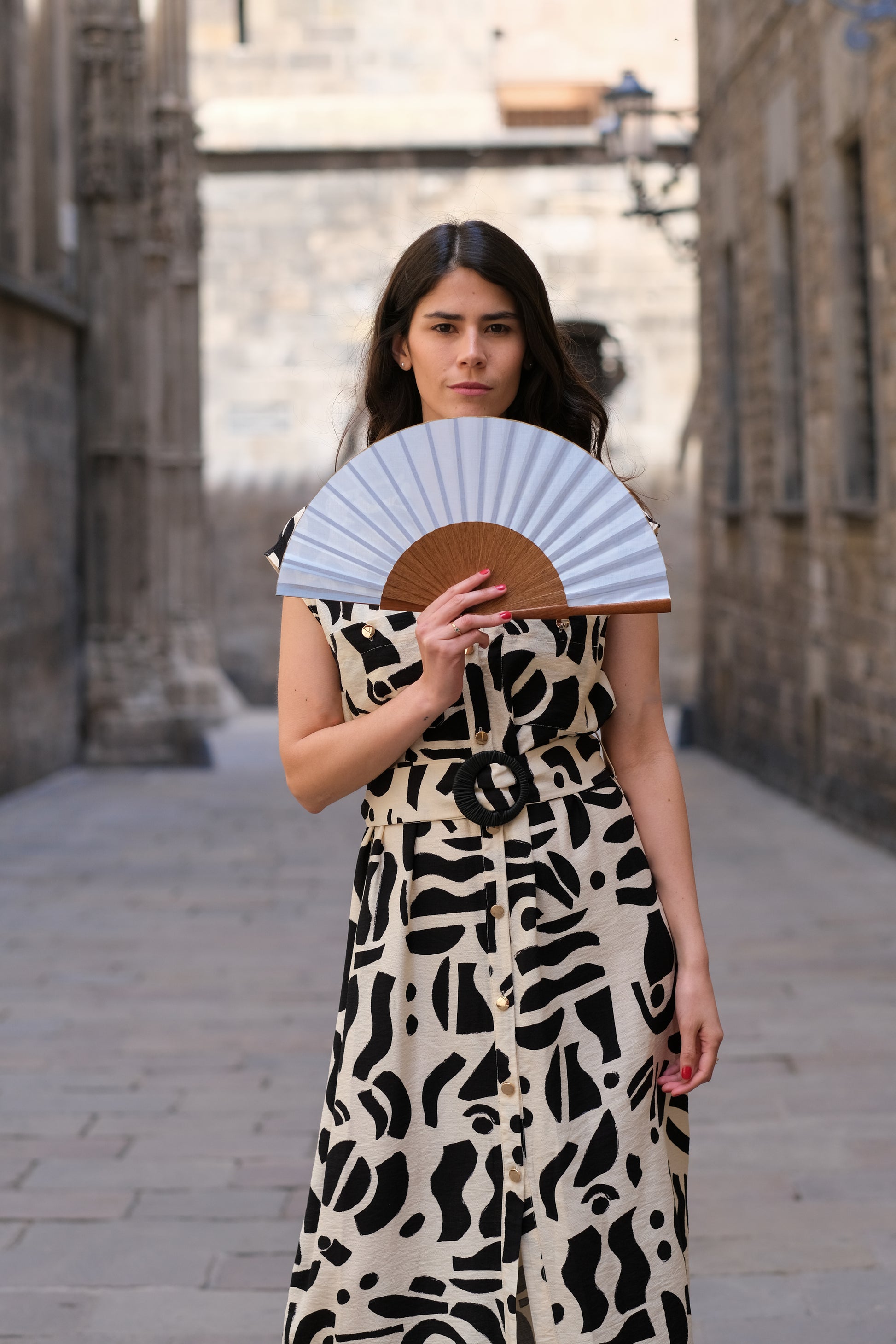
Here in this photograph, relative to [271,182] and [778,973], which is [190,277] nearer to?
[271,182]

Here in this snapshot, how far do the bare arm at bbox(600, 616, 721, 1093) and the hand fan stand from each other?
0.63 ft

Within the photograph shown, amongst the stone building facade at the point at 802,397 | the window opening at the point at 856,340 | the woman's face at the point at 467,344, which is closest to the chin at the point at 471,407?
the woman's face at the point at 467,344

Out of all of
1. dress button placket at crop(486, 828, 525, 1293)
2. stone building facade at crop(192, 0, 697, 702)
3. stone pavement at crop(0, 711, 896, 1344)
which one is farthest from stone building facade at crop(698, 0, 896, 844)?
stone building facade at crop(192, 0, 697, 702)

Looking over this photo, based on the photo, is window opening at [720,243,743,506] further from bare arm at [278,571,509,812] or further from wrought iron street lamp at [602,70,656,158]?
bare arm at [278,571,509,812]

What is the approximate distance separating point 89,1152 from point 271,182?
61.5 feet

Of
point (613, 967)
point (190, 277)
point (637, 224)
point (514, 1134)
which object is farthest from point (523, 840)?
point (637, 224)

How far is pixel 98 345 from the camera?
13836 mm

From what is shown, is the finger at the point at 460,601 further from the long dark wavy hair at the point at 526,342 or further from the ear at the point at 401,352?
the ear at the point at 401,352

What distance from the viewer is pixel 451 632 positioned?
6.13 feet

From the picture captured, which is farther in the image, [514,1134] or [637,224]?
[637,224]

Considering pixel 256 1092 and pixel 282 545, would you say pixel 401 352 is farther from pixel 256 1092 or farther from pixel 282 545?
pixel 256 1092

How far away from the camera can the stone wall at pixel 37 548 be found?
1170cm

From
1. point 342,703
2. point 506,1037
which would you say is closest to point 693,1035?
point 506,1037

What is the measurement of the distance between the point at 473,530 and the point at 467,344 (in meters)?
0.28
